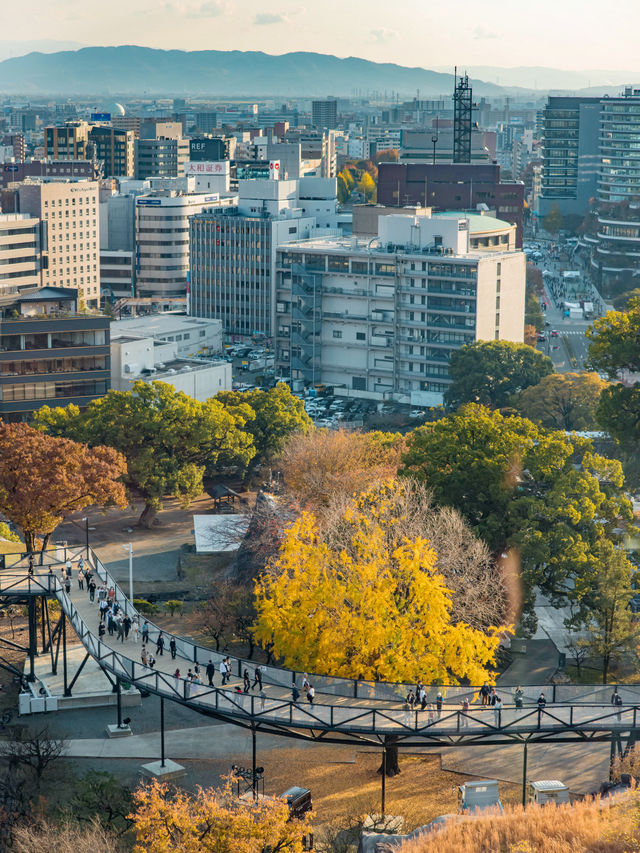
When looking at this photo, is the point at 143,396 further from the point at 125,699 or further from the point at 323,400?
the point at 323,400

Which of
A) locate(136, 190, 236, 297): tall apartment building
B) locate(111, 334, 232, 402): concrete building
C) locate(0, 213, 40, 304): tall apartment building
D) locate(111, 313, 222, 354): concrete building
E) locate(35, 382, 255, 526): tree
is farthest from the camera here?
locate(136, 190, 236, 297): tall apartment building

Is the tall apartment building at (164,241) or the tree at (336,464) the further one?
the tall apartment building at (164,241)

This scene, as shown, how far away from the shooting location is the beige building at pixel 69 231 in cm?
14412

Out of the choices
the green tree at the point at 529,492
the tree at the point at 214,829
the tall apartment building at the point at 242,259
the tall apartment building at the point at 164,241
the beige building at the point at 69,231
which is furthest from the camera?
the tall apartment building at the point at 164,241

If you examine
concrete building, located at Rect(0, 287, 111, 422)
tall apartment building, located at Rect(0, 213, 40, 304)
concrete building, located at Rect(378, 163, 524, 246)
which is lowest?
concrete building, located at Rect(0, 287, 111, 422)

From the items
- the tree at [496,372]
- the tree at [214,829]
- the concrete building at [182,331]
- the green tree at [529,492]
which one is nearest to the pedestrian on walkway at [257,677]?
the tree at [214,829]

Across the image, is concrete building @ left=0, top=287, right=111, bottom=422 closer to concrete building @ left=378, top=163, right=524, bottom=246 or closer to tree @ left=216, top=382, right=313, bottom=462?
tree @ left=216, top=382, right=313, bottom=462

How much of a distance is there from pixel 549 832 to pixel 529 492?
77.9 feet

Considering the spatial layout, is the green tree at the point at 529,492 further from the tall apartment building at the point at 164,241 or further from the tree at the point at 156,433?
the tall apartment building at the point at 164,241

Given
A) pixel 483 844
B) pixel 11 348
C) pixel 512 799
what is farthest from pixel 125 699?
pixel 11 348

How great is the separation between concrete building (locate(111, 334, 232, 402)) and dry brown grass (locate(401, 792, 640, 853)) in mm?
58629

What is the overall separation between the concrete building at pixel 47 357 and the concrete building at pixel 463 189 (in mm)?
77339

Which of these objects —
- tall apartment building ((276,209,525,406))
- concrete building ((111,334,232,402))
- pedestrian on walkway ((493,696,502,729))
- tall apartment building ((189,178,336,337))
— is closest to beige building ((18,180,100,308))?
tall apartment building ((189,178,336,337))

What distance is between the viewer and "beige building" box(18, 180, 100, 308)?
144125 mm
